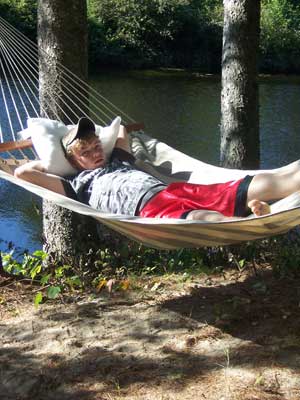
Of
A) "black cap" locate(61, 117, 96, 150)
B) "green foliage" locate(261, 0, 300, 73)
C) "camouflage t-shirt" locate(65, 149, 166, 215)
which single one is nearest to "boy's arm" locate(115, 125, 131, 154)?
"camouflage t-shirt" locate(65, 149, 166, 215)

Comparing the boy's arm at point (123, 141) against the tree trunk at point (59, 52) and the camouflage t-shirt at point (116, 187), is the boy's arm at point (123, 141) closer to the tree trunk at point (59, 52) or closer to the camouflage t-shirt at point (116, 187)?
the camouflage t-shirt at point (116, 187)

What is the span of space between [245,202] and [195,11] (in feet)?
44.4

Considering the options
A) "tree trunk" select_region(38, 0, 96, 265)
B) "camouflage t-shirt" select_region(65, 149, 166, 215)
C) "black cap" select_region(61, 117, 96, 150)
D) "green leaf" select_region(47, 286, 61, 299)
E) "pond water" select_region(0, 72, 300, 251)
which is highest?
"tree trunk" select_region(38, 0, 96, 265)

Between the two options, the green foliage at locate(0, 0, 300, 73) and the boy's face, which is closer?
the boy's face

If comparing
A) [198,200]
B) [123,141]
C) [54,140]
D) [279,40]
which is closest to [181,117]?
[123,141]

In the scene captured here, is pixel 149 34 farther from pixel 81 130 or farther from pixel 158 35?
pixel 81 130

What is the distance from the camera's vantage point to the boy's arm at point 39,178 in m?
2.32

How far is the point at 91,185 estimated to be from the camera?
Result: 8.07 ft

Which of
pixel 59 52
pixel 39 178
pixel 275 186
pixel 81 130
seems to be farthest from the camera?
pixel 59 52

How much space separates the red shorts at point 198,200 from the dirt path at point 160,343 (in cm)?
38

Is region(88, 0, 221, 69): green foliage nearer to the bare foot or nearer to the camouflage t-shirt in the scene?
the camouflage t-shirt

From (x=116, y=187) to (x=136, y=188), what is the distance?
96 mm

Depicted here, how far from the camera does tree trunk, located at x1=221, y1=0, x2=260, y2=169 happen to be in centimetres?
289

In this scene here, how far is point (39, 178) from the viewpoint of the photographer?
235 centimetres
